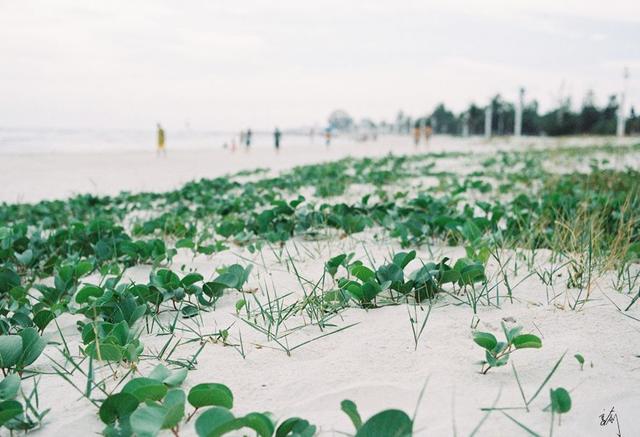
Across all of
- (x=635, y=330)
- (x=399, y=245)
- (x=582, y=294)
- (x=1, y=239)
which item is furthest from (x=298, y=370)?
(x=1, y=239)

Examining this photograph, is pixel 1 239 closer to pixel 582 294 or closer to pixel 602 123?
pixel 582 294

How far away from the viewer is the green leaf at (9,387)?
4.61 ft

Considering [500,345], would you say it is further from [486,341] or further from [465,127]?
[465,127]

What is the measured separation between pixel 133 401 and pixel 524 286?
1.65 metres

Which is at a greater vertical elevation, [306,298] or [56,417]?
[306,298]

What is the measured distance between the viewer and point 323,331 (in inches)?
73.1

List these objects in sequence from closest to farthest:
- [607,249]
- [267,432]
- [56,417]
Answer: [267,432] < [56,417] < [607,249]

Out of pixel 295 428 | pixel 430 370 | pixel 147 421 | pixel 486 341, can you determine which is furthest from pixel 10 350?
pixel 486 341

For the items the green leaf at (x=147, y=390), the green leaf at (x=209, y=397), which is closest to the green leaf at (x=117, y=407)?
the green leaf at (x=147, y=390)

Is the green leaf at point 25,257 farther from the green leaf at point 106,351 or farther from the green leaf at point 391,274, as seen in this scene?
the green leaf at point 391,274

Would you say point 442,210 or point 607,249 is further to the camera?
point 442,210

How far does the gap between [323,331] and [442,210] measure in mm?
2283

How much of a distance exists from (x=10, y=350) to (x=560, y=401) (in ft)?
4.82

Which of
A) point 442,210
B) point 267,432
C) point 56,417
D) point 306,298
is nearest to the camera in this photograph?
point 267,432
